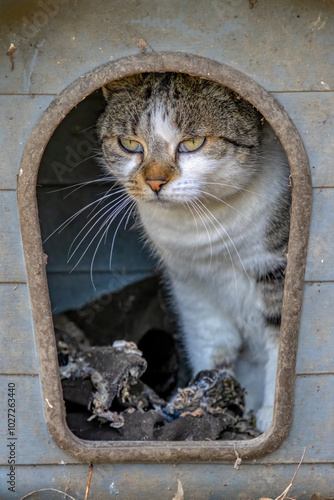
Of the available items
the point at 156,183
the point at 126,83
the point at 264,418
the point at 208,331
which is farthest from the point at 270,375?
the point at 126,83

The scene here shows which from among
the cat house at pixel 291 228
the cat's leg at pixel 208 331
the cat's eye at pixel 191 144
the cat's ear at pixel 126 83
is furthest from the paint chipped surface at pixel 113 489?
the cat's ear at pixel 126 83

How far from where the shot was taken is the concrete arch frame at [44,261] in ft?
4.72

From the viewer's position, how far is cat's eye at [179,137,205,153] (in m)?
1.70

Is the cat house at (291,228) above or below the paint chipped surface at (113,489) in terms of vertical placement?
above

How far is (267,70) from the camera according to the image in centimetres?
146

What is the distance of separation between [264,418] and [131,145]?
99 cm

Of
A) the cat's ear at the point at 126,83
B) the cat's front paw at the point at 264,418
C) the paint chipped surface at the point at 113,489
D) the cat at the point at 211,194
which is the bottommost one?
the paint chipped surface at the point at 113,489

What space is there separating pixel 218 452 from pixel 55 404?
45 cm

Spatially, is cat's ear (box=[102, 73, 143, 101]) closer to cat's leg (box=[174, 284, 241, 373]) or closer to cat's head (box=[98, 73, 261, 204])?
cat's head (box=[98, 73, 261, 204])

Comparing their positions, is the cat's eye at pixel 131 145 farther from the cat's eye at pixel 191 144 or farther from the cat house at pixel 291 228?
the cat house at pixel 291 228

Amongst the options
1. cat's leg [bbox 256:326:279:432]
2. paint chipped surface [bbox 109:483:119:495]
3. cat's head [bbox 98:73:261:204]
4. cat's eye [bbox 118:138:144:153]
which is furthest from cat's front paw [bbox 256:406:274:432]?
cat's eye [bbox 118:138:144:153]

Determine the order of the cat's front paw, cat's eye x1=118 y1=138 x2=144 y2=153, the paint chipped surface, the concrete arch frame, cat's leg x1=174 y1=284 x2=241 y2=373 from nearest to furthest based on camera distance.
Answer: the concrete arch frame < the paint chipped surface < cat's eye x1=118 y1=138 x2=144 y2=153 < the cat's front paw < cat's leg x1=174 y1=284 x2=241 y2=373

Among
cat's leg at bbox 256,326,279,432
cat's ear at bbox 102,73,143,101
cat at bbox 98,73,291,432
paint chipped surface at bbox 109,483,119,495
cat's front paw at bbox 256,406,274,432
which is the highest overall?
cat's ear at bbox 102,73,143,101

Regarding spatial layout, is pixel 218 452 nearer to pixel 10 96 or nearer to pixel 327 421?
pixel 327 421
